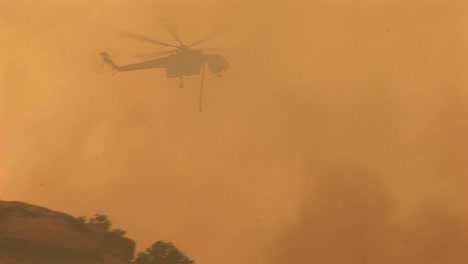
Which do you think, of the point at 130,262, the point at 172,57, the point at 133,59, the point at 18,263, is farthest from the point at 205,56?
the point at 18,263

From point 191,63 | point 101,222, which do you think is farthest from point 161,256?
point 191,63

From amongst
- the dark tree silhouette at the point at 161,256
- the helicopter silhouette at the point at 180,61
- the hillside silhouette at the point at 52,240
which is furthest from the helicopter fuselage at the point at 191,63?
the hillside silhouette at the point at 52,240

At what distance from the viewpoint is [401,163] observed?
7750 millimetres

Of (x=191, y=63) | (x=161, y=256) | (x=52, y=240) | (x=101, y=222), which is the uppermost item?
(x=191, y=63)

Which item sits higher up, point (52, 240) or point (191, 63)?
point (191, 63)

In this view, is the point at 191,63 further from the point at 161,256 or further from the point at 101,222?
the point at 161,256

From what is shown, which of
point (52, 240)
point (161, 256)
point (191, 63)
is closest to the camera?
point (52, 240)

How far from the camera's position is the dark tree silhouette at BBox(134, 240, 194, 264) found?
6152 millimetres

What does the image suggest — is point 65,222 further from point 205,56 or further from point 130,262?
point 205,56

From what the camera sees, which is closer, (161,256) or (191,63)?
(161,256)

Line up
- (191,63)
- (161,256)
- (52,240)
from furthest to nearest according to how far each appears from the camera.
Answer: (191,63), (161,256), (52,240)

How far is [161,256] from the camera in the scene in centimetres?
627

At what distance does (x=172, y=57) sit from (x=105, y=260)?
3604mm

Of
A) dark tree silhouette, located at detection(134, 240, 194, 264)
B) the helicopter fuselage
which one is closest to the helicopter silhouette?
the helicopter fuselage
